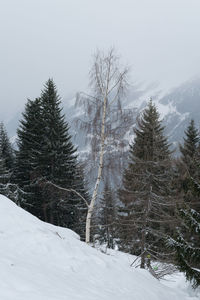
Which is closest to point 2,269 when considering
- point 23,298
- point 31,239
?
point 23,298

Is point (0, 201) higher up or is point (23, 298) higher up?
point (0, 201)

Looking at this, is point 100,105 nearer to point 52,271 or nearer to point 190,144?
point 52,271

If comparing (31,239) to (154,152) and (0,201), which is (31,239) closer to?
(0,201)

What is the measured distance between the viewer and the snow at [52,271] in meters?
4.07

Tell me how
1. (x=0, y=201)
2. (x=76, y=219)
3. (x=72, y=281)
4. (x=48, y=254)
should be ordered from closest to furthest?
1. (x=72, y=281)
2. (x=48, y=254)
3. (x=0, y=201)
4. (x=76, y=219)

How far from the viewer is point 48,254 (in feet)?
20.1

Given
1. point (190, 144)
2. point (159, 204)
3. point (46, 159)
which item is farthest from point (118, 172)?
point (190, 144)

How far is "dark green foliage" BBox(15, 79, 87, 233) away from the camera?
20922 millimetres

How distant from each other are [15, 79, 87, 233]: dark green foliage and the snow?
493 inches

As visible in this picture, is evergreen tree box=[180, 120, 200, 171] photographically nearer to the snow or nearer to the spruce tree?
the spruce tree

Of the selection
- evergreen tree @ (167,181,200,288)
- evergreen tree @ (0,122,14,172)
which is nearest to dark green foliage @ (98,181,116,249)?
evergreen tree @ (167,181,200,288)

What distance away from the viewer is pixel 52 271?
5.31 meters

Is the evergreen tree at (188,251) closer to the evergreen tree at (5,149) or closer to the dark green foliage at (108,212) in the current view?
the dark green foliage at (108,212)

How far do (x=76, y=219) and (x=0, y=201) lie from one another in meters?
15.9
